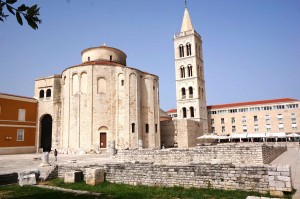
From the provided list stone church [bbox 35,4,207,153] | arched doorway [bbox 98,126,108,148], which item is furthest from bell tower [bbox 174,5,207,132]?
arched doorway [bbox 98,126,108,148]

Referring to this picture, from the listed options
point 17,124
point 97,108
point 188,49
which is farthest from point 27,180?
point 188,49

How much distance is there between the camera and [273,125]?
55.1 meters

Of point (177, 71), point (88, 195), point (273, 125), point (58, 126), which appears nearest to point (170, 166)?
point (88, 195)

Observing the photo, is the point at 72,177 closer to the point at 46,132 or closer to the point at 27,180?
the point at 27,180

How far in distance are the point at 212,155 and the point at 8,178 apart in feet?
37.2

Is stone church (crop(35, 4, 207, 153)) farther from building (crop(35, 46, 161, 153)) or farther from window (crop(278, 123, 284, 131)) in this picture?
window (crop(278, 123, 284, 131))

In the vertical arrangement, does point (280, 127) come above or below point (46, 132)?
above

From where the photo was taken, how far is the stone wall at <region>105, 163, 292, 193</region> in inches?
270

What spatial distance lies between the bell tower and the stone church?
12597 millimetres

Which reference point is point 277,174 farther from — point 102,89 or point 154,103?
point 154,103

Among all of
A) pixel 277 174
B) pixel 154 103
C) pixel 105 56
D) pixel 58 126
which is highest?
pixel 105 56

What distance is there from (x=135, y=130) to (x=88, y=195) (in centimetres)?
2151

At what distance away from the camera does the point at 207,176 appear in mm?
7961

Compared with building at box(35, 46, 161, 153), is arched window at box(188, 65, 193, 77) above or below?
above
